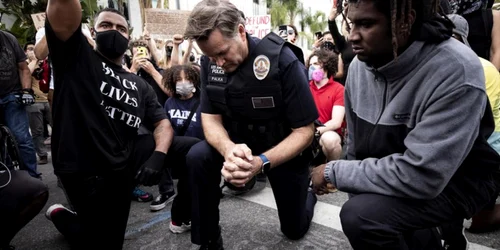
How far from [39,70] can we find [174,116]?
10.9 feet

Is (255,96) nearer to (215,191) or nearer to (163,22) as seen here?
(215,191)

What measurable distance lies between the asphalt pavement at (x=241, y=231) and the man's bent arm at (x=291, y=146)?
0.67 metres

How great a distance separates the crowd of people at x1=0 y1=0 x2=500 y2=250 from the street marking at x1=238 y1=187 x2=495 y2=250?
0.56 ft

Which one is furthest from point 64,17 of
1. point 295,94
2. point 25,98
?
point 25,98

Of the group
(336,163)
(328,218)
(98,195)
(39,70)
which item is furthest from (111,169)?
(39,70)

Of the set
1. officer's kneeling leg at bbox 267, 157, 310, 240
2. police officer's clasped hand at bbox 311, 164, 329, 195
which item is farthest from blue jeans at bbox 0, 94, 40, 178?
police officer's clasped hand at bbox 311, 164, 329, 195

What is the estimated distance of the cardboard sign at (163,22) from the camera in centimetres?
507

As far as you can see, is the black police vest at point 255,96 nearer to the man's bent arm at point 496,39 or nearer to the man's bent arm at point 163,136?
the man's bent arm at point 163,136

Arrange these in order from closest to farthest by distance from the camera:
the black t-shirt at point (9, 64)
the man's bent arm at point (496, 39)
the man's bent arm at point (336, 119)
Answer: the man's bent arm at point (496, 39)
the man's bent arm at point (336, 119)
the black t-shirt at point (9, 64)

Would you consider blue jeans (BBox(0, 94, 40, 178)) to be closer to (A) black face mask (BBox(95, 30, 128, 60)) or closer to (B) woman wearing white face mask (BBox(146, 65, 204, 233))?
(B) woman wearing white face mask (BBox(146, 65, 204, 233))

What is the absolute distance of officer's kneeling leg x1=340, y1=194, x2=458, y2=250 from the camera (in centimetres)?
126

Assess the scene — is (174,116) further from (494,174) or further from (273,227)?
(494,174)

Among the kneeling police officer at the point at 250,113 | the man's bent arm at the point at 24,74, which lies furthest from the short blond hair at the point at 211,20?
the man's bent arm at the point at 24,74

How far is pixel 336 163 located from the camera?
4.83 feet
